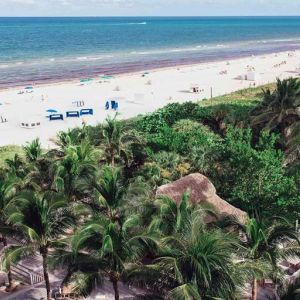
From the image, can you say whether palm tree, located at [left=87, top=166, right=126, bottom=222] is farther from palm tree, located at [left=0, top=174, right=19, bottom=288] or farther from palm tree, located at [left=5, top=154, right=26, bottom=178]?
palm tree, located at [left=5, top=154, right=26, bottom=178]

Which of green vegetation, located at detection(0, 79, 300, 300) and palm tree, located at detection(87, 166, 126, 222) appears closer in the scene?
green vegetation, located at detection(0, 79, 300, 300)

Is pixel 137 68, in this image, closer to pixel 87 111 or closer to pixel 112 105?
pixel 112 105

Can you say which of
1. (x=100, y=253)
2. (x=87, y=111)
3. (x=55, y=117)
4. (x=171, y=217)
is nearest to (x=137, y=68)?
(x=87, y=111)

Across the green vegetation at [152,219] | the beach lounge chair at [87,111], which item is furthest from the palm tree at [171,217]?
the beach lounge chair at [87,111]

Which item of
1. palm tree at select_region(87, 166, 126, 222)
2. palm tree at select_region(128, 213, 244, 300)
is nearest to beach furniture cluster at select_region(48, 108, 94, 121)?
palm tree at select_region(87, 166, 126, 222)

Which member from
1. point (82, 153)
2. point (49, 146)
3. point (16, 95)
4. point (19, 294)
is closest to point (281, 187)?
point (82, 153)
